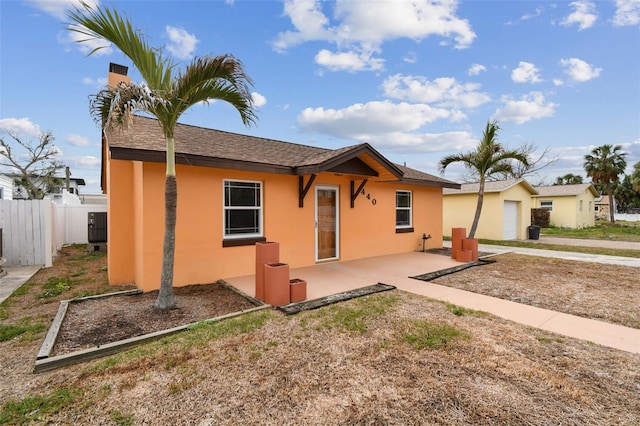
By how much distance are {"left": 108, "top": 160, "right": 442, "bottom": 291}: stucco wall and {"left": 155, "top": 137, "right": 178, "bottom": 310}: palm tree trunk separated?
141cm

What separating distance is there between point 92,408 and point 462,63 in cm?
1575

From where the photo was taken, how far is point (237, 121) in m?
5.48

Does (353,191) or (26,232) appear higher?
(353,191)

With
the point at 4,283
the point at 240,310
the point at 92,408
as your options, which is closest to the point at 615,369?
the point at 240,310

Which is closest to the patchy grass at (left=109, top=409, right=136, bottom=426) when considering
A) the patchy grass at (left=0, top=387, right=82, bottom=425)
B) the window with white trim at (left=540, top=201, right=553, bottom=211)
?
the patchy grass at (left=0, top=387, right=82, bottom=425)

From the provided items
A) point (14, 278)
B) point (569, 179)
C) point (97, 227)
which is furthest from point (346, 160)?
point (569, 179)

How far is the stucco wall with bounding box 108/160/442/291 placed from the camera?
599 cm

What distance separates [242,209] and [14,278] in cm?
604

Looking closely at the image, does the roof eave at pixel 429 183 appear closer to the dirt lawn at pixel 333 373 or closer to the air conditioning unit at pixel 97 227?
the dirt lawn at pixel 333 373

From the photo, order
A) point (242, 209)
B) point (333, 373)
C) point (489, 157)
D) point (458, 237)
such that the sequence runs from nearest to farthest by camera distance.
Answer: point (333, 373) < point (242, 209) < point (458, 237) < point (489, 157)

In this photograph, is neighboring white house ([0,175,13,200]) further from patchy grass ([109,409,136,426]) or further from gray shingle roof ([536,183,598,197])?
gray shingle roof ([536,183,598,197])

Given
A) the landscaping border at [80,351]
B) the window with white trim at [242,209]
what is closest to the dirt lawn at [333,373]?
the landscaping border at [80,351]

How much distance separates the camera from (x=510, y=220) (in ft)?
57.3

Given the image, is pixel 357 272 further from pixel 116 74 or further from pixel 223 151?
pixel 116 74
